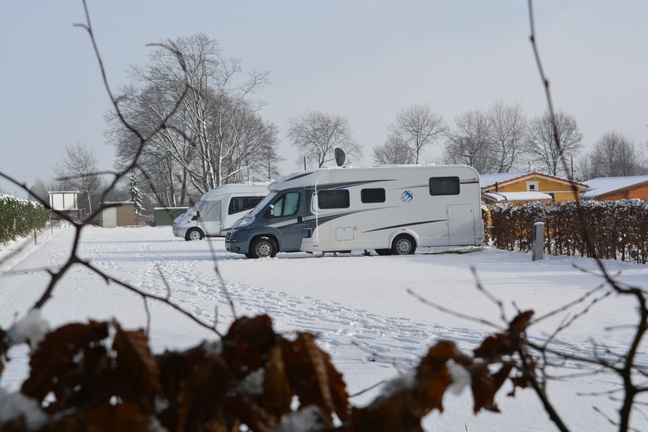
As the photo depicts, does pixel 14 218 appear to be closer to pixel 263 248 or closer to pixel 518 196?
pixel 263 248

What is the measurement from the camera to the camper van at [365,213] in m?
20.6

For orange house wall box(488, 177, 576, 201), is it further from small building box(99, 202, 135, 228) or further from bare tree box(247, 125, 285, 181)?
small building box(99, 202, 135, 228)

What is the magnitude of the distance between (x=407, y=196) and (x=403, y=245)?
1.39 meters

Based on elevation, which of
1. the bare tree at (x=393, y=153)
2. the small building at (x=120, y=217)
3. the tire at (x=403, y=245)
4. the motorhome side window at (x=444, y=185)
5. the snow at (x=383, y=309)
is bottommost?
the snow at (x=383, y=309)

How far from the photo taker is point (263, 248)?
20.5 metres

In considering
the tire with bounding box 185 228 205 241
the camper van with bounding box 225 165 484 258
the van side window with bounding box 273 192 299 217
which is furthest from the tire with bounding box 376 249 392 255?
the tire with bounding box 185 228 205 241

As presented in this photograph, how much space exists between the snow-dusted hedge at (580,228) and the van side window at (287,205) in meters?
6.08

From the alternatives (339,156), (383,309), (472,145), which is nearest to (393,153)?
(472,145)

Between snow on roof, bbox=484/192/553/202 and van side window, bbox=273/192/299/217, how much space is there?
29.5m

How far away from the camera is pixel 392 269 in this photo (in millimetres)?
16047

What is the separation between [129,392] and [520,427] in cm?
383

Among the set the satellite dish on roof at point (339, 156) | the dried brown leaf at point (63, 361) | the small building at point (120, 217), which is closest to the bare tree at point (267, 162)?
the small building at point (120, 217)

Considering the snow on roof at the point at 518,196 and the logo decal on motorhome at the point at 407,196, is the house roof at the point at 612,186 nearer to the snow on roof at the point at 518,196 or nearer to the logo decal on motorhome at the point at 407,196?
the snow on roof at the point at 518,196

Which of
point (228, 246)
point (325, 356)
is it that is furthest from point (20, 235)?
point (325, 356)
